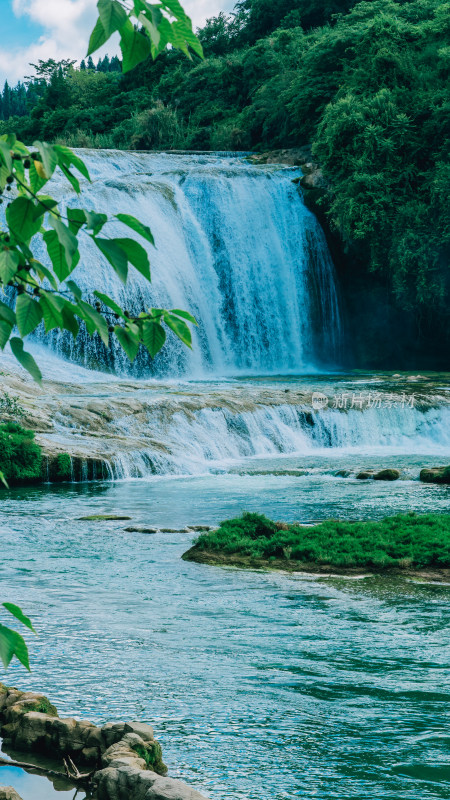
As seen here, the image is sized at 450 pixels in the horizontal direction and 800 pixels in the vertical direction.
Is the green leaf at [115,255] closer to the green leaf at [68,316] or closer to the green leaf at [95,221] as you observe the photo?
the green leaf at [95,221]

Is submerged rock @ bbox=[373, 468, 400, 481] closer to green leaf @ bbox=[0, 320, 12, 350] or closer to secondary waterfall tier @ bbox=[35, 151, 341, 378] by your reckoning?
secondary waterfall tier @ bbox=[35, 151, 341, 378]

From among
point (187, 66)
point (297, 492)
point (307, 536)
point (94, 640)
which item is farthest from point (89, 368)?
point (187, 66)

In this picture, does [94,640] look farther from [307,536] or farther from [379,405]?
[379,405]

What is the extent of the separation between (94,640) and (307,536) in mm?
3681

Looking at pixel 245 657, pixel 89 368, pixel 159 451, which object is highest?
pixel 89 368

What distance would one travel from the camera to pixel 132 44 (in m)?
1.75


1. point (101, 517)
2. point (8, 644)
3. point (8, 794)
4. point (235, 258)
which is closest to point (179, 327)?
point (8, 644)

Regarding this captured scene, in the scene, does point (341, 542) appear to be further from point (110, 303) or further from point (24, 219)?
point (24, 219)

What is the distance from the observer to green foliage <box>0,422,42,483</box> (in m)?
15.4

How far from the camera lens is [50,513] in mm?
12820

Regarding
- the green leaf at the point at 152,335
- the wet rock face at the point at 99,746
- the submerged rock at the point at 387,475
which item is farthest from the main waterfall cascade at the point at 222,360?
the green leaf at the point at 152,335

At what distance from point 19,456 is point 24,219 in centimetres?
1423

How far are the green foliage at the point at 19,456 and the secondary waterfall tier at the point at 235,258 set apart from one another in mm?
12993

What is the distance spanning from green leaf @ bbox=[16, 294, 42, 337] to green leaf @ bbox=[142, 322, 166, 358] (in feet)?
1.14
